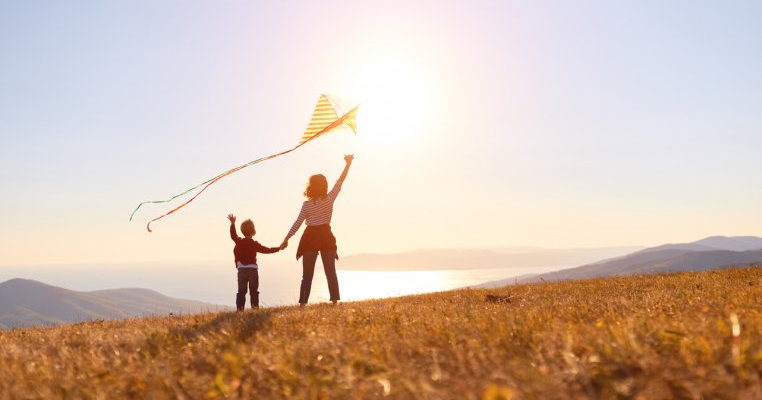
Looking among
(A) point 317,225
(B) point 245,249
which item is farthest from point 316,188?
(B) point 245,249

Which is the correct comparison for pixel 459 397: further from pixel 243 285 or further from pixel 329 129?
pixel 243 285

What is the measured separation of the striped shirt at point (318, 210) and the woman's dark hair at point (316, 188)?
0.10 m

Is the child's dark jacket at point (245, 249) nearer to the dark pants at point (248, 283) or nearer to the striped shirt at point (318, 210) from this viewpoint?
the dark pants at point (248, 283)

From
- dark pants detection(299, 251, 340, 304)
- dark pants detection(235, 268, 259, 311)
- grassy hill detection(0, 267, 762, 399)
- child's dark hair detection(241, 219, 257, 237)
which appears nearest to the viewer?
grassy hill detection(0, 267, 762, 399)

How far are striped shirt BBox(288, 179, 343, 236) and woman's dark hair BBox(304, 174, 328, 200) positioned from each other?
0.34 ft

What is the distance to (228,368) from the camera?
4336 millimetres

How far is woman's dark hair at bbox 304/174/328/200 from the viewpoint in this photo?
1315 cm

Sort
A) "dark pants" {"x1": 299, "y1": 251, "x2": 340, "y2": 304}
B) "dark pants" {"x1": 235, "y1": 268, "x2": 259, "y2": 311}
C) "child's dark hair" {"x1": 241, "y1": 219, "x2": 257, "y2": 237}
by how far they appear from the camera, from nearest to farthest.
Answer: "dark pants" {"x1": 299, "y1": 251, "x2": 340, "y2": 304} → "dark pants" {"x1": 235, "y1": 268, "x2": 259, "y2": 311} → "child's dark hair" {"x1": 241, "y1": 219, "x2": 257, "y2": 237}

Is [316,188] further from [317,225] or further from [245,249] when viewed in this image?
[245,249]

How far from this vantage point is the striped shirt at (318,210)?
1315 cm

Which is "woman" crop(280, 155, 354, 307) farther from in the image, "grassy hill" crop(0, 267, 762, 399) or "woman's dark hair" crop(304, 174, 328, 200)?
"grassy hill" crop(0, 267, 762, 399)

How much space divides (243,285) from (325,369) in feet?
34.5

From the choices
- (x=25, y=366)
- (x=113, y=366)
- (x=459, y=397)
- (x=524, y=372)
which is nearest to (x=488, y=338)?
(x=524, y=372)

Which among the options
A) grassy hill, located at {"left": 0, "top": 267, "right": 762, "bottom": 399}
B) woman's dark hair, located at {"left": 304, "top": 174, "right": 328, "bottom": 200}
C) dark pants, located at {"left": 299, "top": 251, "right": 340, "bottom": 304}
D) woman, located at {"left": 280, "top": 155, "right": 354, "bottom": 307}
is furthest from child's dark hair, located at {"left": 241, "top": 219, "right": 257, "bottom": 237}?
grassy hill, located at {"left": 0, "top": 267, "right": 762, "bottom": 399}
